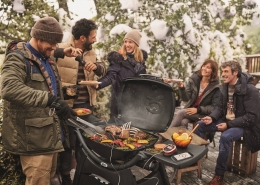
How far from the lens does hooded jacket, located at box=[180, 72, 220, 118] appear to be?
4445 mm

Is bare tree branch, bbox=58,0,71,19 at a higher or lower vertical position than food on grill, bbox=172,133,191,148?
higher

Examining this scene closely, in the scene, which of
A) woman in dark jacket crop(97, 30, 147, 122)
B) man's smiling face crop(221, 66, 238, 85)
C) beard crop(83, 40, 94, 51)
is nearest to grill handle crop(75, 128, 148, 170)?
beard crop(83, 40, 94, 51)

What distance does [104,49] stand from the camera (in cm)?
548

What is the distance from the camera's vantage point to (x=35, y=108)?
252 centimetres

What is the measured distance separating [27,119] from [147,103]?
1.25m

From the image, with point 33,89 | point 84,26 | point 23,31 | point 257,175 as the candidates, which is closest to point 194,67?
point 257,175

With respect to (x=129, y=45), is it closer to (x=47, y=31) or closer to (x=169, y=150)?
(x=47, y=31)

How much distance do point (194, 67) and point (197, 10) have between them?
3.46ft

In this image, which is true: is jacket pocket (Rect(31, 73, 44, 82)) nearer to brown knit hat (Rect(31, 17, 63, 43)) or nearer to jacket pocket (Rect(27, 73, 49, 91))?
jacket pocket (Rect(27, 73, 49, 91))

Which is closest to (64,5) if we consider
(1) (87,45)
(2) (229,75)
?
(1) (87,45)

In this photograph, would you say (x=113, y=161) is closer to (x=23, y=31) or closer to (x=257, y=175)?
(x=257, y=175)

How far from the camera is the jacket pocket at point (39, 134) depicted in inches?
99.3

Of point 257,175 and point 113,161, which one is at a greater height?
point 113,161

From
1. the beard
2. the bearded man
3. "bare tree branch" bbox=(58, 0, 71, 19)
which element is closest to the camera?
the bearded man
